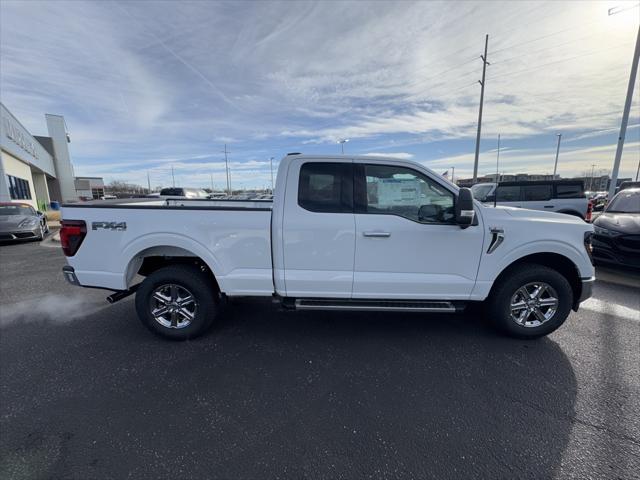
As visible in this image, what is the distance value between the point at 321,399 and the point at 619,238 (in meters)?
6.41

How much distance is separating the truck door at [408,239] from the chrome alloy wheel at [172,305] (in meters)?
1.90

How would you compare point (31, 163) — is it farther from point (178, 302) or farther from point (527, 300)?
point (527, 300)

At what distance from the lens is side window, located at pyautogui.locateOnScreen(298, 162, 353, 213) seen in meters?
3.22

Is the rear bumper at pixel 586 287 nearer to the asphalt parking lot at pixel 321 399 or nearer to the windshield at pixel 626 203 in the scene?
the asphalt parking lot at pixel 321 399

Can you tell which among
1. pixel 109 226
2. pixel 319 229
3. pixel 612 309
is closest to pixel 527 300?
pixel 612 309

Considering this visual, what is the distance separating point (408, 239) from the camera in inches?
125

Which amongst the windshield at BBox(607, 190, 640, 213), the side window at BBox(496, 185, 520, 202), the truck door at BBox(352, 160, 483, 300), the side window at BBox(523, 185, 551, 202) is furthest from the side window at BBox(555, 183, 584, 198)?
the truck door at BBox(352, 160, 483, 300)

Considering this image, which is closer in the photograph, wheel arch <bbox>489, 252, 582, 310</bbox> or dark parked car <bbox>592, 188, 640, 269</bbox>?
wheel arch <bbox>489, 252, 582, 310</bbox>

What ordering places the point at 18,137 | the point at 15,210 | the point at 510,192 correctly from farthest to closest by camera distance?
the point at 18,137 → the point at 15,210 → the point at 510,192

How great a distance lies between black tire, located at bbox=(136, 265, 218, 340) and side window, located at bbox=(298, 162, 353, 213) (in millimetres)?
1475

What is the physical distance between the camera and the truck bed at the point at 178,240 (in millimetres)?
3184

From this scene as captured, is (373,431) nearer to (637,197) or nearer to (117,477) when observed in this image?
(117,477)

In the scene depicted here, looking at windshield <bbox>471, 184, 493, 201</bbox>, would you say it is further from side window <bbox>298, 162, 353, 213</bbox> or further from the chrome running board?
side window <bbox>298, 162, 353, 213</bbox>

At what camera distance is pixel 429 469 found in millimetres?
1909
